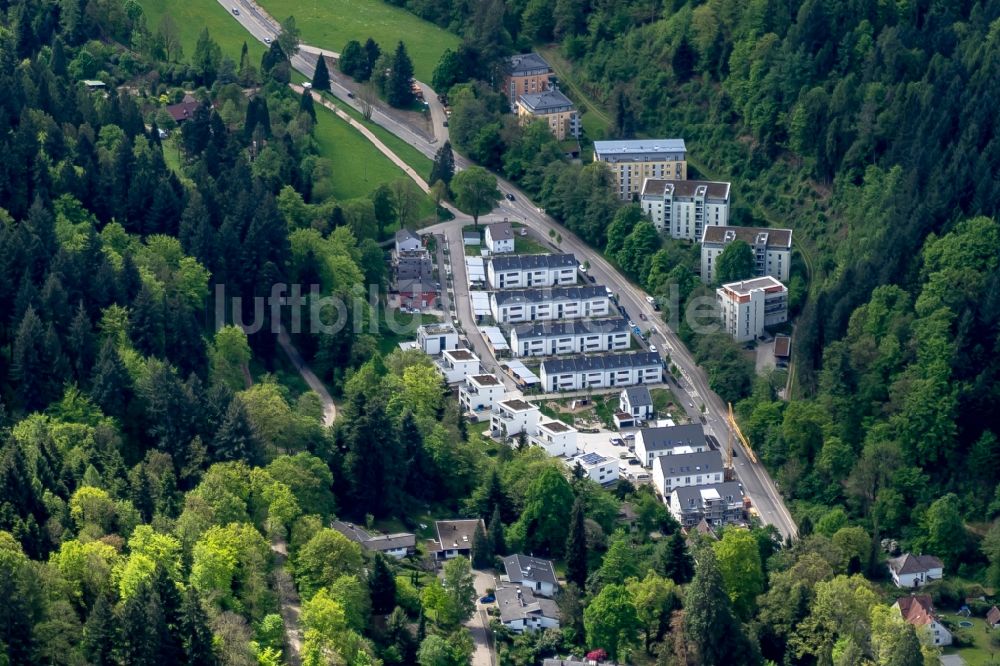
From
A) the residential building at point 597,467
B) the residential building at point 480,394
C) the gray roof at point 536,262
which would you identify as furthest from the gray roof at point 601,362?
the gray roof at point 536,262

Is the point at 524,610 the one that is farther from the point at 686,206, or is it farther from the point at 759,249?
the point at 686,206

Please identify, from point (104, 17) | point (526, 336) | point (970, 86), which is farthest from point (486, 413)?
point (104, 17)

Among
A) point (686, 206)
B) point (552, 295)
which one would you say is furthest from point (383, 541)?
point (686, 206)

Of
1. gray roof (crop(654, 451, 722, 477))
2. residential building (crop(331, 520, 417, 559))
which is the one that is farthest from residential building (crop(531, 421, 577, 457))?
residential building (crop(331, 520, 417, 559))

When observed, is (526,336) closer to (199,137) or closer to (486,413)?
(486,413)

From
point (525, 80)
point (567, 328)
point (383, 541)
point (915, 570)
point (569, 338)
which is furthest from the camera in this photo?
point (525, 80)

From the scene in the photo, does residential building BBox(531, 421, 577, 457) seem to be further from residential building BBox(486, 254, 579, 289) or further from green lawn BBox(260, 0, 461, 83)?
green lawn BBox(260, 0, 461, 83)
